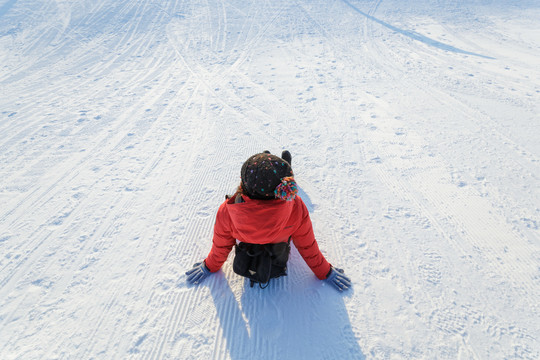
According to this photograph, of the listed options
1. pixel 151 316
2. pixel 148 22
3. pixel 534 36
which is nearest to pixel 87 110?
pixel 151 316

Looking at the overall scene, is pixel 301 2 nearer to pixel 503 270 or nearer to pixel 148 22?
pixel 148 22

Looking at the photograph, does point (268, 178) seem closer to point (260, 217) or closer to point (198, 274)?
point (260, 217)

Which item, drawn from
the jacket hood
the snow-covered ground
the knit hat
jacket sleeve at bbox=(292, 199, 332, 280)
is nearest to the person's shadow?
the snow-covered ground

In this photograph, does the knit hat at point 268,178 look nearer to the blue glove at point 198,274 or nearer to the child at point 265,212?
the child at point 265,212

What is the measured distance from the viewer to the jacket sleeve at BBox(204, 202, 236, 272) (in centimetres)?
193

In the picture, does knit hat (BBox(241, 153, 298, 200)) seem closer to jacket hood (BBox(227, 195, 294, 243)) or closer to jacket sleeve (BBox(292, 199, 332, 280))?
jacket hood (BBox(227, 195, 294, 243))

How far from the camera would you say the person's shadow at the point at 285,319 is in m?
1.93

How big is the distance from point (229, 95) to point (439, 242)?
418 cm

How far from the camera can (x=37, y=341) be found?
79.2 inches

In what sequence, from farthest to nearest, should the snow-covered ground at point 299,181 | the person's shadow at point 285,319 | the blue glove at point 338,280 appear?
1. the blue glove at point 338,280
2. the snow-covered ground at point 299,181
3. the person's shadow at point 285,319

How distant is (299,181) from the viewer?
3430mm

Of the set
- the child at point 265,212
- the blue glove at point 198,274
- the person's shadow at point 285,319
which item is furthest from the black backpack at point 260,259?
the blue glove at point 198,274

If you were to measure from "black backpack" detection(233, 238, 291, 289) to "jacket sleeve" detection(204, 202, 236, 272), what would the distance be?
0.10 metres

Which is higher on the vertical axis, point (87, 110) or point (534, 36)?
point (534, 36)
